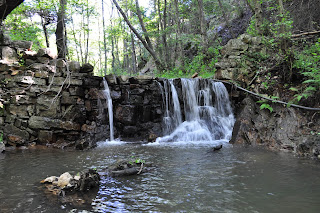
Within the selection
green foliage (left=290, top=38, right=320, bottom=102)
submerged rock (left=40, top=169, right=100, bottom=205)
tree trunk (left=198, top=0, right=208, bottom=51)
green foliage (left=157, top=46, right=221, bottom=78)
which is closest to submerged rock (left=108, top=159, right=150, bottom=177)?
submerged rock (left=40, top=169, right=100, bottom=205)

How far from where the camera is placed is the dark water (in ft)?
11.6

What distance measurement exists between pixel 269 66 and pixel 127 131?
7.14 meters

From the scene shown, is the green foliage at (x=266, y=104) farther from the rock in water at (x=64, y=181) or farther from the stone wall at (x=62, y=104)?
the rock in water at (x=64, y=181)

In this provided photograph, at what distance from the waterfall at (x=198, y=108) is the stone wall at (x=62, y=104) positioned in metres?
0.76

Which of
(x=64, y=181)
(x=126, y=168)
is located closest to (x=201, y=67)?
(x=126, y=168)

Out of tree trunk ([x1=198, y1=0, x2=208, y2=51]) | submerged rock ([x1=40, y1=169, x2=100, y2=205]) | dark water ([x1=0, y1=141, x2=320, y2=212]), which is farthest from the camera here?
tree trunk ([x1=198, y1=0, x2=208, y2=51])

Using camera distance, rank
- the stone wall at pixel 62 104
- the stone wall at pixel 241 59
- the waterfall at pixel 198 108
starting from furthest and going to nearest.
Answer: the stone wall at pixel 241 59 < the waterfall at pixel 198 108 < the stone wall at pixel 62 104

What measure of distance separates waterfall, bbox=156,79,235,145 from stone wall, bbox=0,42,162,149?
0.76 metres

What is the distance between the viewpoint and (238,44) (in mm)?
11648

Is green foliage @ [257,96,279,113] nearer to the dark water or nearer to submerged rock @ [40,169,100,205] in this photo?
the dark water

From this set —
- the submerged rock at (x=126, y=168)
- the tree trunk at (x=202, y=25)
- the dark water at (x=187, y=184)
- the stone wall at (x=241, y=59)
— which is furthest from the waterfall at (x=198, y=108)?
the submerged rock at (x=126, y=168)

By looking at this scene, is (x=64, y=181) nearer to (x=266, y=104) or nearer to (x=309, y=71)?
(x=266, y=104)

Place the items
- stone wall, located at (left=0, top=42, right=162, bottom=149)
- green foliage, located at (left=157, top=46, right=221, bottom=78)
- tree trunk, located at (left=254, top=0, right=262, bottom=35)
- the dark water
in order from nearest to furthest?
the dark water
stone wall, located at (left=0, top=42, right=162, bottom=149)
tree trunk, located at (left=254, top=0, right=262, bottom=35)
green foliage, located at (left=157, top=46, right=221, bottom=78)

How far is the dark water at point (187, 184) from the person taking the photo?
353 centimetres
